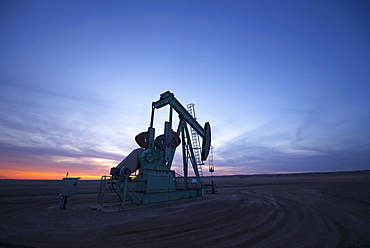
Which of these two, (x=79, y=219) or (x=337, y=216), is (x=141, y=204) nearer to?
(x=79, y=219)

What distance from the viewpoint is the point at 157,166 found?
37.3 feet

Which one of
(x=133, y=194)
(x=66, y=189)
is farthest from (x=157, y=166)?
(x=66, y=189)

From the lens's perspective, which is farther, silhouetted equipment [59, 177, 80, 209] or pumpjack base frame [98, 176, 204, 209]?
pumpjack base frame [98, 176, 204, 209]

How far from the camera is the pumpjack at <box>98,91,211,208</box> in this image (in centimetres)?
989

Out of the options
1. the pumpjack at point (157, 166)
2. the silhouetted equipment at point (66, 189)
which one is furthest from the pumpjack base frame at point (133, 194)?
the silhouetted equipment at point (66, 189)

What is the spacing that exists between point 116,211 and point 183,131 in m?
7.60

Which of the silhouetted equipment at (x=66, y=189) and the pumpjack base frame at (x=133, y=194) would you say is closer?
the silhouetted equipment at (x=66, y=189)

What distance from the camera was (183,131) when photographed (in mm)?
13992

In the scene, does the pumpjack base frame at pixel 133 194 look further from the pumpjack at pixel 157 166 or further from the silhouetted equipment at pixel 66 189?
the silhouetted equipment at pixel 66 189

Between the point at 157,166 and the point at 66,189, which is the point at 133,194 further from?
the point at 66,189

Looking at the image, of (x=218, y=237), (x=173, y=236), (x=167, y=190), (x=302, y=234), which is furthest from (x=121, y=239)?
(x=167, y=190)

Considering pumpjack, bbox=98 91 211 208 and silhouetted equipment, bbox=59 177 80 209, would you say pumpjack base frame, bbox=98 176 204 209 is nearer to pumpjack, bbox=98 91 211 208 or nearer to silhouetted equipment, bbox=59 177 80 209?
pumpjack, bbox=98 91 211 208

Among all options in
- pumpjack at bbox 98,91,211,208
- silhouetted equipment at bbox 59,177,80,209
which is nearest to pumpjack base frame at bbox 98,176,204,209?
pumpjack at bbox 98,91,211,208

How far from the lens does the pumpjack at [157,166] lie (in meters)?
9.89
